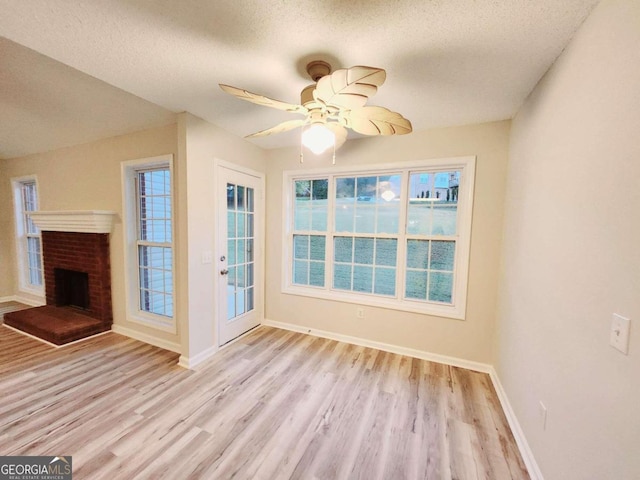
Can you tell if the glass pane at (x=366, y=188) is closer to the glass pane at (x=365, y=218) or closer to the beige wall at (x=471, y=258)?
the glass pane at (x=365, y=218)

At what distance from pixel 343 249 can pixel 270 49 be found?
2156 millimetres

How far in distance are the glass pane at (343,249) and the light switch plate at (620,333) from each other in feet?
7.50

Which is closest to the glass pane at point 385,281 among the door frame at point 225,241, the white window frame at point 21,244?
the door frame at point 225,241

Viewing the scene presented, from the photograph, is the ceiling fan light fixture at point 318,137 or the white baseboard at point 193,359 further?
the white baseboard at point 193,359

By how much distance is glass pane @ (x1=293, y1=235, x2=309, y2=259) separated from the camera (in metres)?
3.34

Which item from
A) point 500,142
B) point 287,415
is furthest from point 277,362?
point 500,142

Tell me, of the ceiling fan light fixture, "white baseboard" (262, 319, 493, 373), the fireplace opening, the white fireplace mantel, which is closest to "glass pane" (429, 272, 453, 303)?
"white baseboard" (262, 319, 493, 373)

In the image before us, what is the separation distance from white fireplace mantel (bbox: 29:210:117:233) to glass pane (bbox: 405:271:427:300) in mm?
3564

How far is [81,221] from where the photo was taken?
120 inches

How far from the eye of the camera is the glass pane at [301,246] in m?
3.34

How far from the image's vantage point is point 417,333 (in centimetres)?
271

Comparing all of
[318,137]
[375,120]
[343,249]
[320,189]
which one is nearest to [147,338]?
[343,249]

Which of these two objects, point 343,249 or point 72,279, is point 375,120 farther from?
point 72,279

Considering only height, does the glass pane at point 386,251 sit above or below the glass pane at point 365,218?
below
